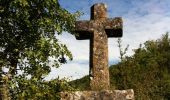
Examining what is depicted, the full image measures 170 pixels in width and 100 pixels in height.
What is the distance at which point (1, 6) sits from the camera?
19.8 metres

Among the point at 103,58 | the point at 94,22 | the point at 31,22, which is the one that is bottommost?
the point at 103,58

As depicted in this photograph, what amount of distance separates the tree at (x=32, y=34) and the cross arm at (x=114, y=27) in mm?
8337

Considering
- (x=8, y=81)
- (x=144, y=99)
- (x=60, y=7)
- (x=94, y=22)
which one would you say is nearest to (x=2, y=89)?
(x=8, y=81)

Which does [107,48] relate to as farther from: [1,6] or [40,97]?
[1,6]

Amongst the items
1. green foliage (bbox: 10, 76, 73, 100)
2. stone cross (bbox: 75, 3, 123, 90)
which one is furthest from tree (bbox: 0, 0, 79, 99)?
stone cross (bbox: 75, 3, 123, 90)

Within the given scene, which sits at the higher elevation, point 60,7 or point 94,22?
point 60,7

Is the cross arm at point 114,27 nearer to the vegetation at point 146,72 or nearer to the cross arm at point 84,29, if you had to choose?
the cross arm at point 84,29

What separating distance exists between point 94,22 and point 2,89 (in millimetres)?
8898

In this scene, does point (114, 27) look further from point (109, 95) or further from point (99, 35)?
point (109, 95)

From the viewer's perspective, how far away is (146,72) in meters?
19.9

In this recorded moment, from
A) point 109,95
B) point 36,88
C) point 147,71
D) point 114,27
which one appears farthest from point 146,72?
point 109,95

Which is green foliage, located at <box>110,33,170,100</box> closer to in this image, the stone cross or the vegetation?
the vegetation

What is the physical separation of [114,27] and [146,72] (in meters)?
9.70

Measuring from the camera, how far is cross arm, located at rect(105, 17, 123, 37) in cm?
1062
